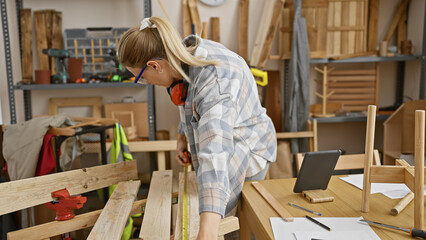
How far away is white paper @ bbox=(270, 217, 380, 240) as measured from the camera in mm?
1052

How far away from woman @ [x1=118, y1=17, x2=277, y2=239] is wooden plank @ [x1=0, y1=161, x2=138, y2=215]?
402mm

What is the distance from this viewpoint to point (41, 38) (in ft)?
9.80

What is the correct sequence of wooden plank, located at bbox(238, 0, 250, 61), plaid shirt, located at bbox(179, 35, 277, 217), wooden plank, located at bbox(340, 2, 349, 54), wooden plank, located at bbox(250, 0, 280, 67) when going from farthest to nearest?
wooden plank, located at bbox(340, 2, 349, 54), wooden plank, located at bbox(238, 0, 250, 61), wooden plank, located at bbox(250, 0, 280, 67), plaid shirt, located at bbox(179, 35, 277, 217)

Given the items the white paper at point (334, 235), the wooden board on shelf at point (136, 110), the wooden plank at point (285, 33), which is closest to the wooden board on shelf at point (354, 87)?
the wooden plank at point (285, 33)

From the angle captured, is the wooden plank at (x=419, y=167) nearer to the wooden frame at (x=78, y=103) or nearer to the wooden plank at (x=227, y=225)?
the wooden plank at (x=227, y=225)

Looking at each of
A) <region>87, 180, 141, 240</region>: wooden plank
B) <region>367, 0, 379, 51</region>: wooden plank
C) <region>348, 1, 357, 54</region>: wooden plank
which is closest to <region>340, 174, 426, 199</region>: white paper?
<region>87, 180, 141, 240</region>: wooden plank

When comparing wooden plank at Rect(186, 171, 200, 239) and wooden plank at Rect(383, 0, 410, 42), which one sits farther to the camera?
wooden plank at Rect(383, 0, 410, 42)

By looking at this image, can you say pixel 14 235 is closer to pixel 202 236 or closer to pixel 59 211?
pixel 59 211

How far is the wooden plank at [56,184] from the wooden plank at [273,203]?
630 mm

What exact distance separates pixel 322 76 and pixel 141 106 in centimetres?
170

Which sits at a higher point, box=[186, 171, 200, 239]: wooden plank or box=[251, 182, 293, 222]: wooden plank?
box=[251, 182, 293, 222]: wooden plank

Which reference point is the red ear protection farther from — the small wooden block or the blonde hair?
the small wooden block

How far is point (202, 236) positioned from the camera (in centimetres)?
90

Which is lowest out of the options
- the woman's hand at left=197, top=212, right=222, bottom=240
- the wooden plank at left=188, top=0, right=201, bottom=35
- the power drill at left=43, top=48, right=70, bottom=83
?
the woman's hand at left=197, top=212, right=222, bottom=240
